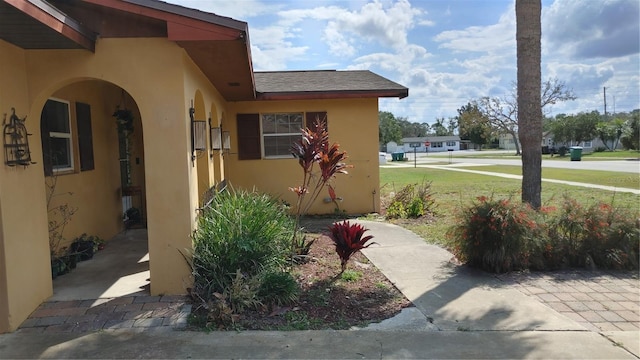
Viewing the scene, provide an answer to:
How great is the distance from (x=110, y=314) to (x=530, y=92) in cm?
665

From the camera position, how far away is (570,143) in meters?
69.4

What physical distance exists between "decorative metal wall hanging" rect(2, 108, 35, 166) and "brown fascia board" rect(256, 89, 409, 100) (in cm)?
641

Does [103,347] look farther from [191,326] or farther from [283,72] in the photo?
[283,72]

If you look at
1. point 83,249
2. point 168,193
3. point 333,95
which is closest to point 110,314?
point 168,193

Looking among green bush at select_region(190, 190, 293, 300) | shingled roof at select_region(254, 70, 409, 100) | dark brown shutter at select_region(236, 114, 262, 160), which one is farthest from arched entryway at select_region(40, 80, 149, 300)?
shingled roof at select_region(254, 70, 409, 100)

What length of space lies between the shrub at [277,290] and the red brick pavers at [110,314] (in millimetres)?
807

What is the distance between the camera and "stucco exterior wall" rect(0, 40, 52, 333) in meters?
4.21

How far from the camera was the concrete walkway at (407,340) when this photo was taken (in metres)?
3.82

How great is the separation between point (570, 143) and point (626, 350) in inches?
2960

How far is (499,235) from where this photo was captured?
19.6 ft

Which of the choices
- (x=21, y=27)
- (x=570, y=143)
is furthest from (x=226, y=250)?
(x=570, y=143)

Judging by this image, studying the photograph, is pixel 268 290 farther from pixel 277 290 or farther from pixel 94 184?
pixel 94 184

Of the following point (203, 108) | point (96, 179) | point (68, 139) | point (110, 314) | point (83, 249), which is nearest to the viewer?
point (110, 314)

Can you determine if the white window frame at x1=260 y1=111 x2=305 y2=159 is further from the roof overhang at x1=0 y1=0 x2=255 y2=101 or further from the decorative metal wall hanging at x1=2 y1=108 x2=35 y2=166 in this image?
the decorative metal wall hanging at x1=2 y1=108 x2=35 y2=166
